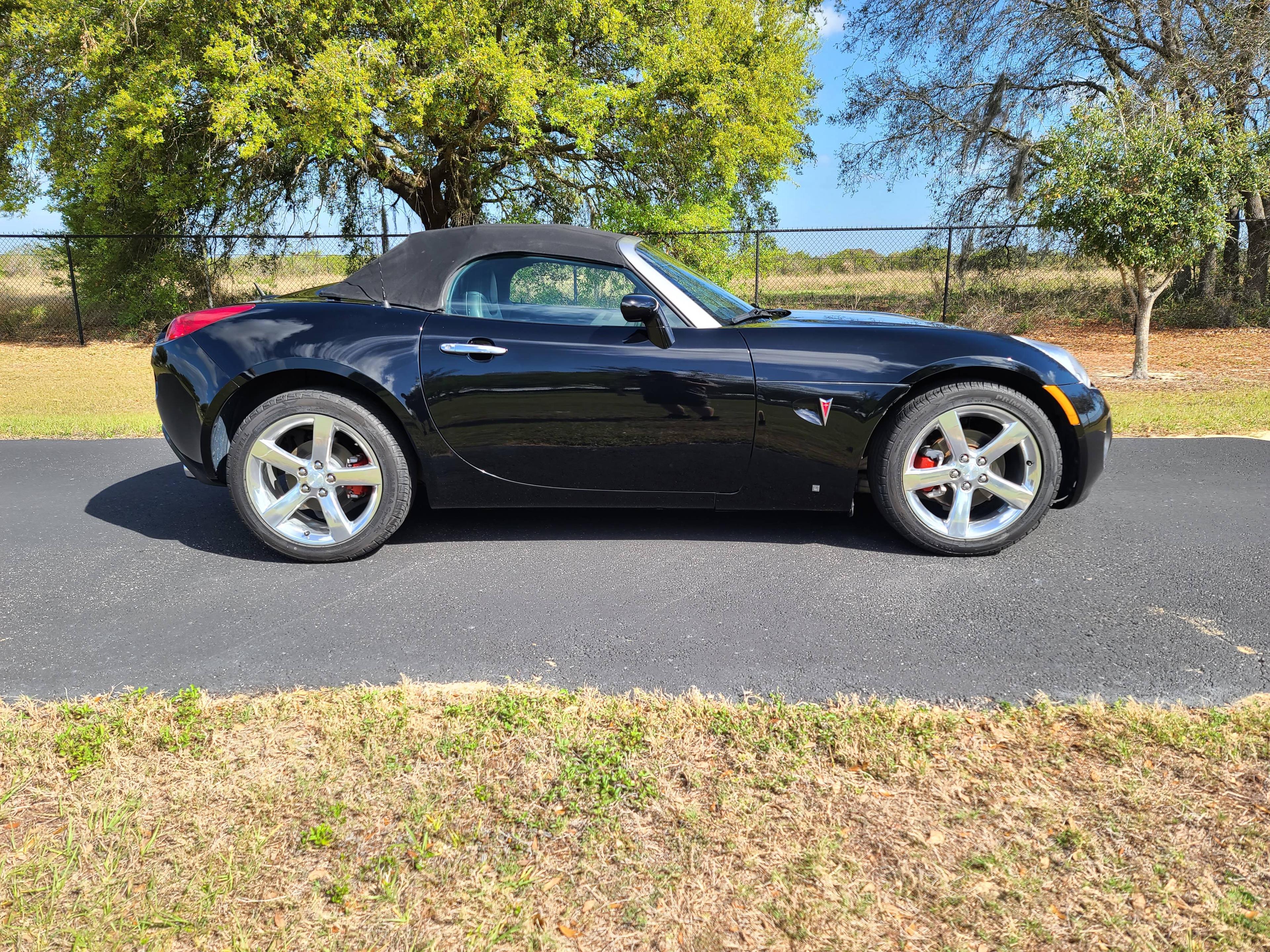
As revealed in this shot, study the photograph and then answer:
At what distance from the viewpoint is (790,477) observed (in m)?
3.77

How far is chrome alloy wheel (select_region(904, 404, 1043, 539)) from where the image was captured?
373 cm

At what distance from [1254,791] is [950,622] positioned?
45.0 inches

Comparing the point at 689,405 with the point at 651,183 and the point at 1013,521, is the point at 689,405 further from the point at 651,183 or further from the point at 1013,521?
the point at 651,183

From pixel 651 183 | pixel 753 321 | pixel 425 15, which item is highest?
pixel 425 15

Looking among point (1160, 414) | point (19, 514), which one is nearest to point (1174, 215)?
point (1160, 414)

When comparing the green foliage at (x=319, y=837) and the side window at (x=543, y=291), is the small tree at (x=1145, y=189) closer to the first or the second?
the side window at (x=543, y=291)

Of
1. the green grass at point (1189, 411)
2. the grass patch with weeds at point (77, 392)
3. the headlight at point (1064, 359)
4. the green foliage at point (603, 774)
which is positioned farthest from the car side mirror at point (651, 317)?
the grass patch with weeds at point (77, 392)

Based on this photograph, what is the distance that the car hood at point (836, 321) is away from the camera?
3861mm

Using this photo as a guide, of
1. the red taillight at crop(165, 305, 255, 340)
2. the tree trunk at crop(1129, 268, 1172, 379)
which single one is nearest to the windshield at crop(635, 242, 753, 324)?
the red taillight at crop(165, 305, 255, 340)

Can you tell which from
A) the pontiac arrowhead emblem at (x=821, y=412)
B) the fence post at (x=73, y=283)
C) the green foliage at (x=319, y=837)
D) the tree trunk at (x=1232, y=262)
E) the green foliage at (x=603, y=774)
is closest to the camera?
the green foliage at (x=319, y=837)

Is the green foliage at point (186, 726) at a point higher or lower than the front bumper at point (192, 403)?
lower

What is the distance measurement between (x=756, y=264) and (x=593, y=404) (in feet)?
40.1

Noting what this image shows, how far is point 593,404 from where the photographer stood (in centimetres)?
370

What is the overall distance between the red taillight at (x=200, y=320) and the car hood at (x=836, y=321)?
7.45ft
